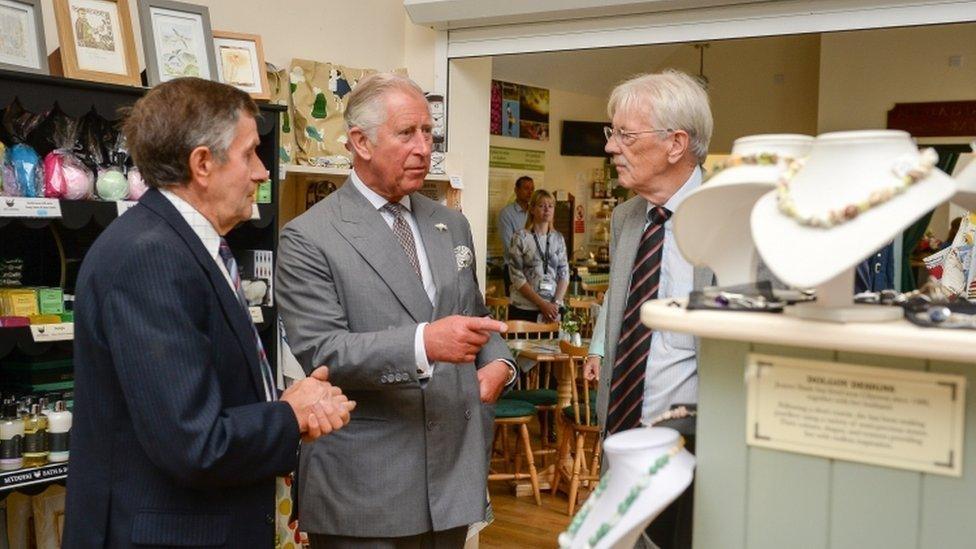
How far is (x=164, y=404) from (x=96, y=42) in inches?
78.3

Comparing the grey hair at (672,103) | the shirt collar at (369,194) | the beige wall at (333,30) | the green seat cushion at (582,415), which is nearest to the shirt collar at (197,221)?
the shirt collar at (369,194)

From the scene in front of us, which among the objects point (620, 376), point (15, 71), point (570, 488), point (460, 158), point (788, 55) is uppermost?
point (788, 55)

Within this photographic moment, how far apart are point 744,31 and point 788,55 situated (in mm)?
6879

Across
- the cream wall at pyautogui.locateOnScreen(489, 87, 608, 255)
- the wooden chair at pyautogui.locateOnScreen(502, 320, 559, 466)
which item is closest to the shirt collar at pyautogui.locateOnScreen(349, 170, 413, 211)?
the wooden chair at pyautogui.locateOnScreen(502, 320, 559, 466)

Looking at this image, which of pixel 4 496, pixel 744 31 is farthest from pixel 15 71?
pixel 744 31

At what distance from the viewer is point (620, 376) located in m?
2.07

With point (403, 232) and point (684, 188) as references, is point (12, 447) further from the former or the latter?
point (684, 188)

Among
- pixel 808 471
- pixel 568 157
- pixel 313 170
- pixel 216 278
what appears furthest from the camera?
pixel 568 157

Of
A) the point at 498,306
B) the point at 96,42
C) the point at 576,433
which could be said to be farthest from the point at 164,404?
the point at 498,306

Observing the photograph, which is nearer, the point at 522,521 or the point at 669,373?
the point at 669,373

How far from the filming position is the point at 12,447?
2787 millimetres

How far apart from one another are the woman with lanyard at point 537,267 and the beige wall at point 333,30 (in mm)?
3244

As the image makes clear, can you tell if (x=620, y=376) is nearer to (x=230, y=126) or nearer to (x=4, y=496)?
(x=230, y=126)

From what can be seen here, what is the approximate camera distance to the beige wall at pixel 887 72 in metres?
8.59
